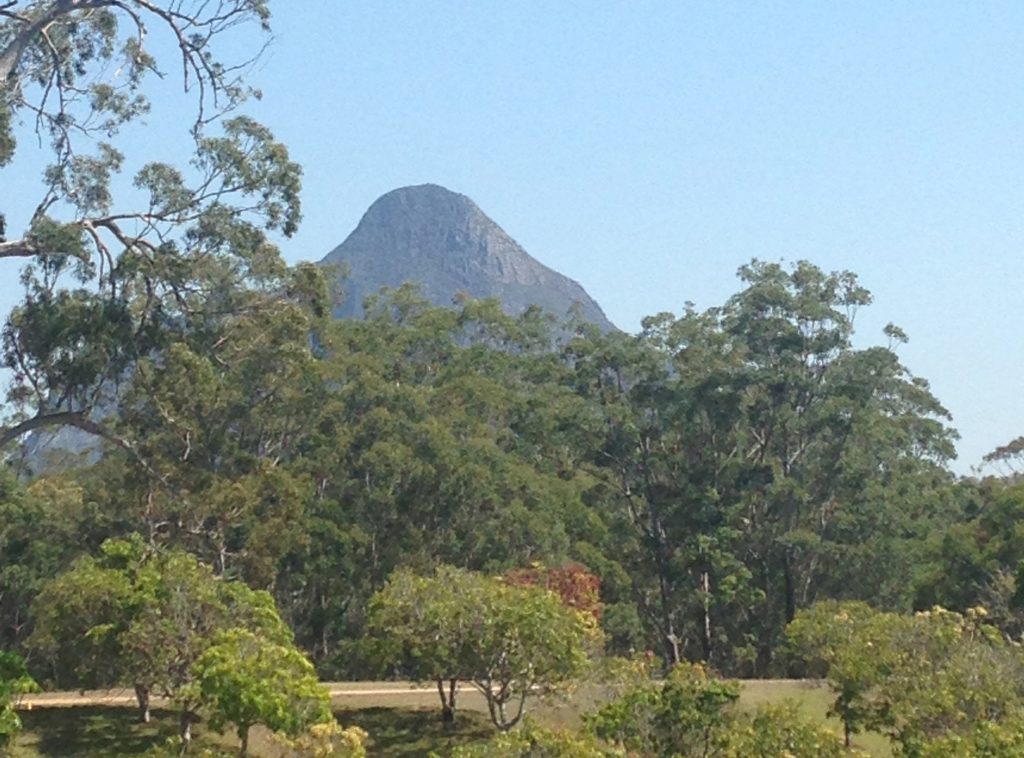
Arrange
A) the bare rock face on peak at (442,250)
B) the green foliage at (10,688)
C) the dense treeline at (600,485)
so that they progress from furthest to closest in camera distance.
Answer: the bare rock face on peak at (442,250)
the dense treeline at (600,485)
the green foliage at (10,688)

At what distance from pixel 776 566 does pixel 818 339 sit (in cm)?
612

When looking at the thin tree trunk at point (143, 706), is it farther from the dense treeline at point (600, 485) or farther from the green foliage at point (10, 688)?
the dense treeline at point (600, 485)

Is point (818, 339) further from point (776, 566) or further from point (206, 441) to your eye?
point (206, 441)

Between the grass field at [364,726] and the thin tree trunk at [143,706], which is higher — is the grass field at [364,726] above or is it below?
→ below

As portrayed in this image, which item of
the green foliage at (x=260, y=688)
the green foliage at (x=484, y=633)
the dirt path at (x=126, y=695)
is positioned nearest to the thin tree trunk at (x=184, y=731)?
the dirt path at (x=126, y=695)

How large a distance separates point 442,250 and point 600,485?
130 metres

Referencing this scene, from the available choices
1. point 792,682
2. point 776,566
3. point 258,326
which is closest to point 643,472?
point 776,566

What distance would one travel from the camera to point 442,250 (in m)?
163

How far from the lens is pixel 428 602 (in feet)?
58.1

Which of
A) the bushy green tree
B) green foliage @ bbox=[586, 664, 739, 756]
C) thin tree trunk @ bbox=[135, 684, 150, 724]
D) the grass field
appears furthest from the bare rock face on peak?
green foliage @ bbox=[586, 664, 739, 756]

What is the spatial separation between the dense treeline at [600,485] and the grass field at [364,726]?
419 cm

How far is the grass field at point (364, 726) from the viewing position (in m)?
Answer: 16.8

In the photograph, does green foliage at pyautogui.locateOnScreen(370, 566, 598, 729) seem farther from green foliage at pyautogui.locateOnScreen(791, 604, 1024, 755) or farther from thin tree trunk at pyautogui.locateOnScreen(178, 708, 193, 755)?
green foliage at pyautogui.locateOnScreen(791, 604, 1024, 755)

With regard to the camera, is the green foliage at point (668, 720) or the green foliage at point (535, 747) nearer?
the green foliage at point (535, 747)
